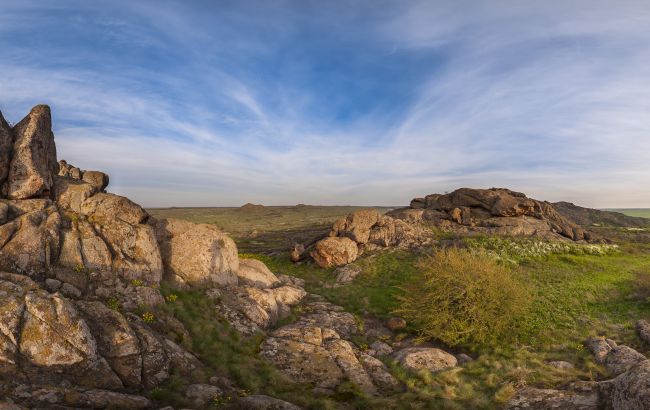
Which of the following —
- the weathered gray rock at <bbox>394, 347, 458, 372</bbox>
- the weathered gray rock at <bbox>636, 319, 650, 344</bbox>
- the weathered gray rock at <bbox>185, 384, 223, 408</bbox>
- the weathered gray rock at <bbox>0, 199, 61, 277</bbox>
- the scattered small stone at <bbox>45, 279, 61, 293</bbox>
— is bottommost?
the weathered gray rock at <bbox>394, 347, 458, 372</bbox>

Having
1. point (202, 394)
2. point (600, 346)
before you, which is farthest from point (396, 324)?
point (202, 394)

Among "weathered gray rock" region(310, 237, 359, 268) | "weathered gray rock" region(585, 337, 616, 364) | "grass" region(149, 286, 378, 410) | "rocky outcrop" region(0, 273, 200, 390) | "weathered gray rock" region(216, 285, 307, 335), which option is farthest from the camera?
"weathered gray rock" region(310, 237, 359, 268)

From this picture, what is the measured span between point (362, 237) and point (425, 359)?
31.7 meters

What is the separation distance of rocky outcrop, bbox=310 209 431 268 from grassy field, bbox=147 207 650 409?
8.76 ft

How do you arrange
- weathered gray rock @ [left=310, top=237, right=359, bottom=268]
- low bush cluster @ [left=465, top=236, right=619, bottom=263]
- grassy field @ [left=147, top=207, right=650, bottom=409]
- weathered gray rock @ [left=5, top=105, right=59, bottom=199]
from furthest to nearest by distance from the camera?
weathered gray rock @ [left=310, top=237, right=359, bottom=268] < low bush cluster @ [left=465, top=236, right=619, bottom=263] < weathered gray rock @ [left=5, top=105, right=59, bottom=199] < grassy field @ [left=147, top=207, right=650, bottom=409]

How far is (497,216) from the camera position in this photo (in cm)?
6306

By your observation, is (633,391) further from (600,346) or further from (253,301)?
(253,301)

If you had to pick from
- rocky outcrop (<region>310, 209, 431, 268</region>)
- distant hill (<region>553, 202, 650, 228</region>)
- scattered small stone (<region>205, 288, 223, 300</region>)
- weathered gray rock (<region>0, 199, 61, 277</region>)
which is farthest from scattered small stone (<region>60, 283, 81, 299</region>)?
distant hill (<region>553, 202, 650, 228</region>)

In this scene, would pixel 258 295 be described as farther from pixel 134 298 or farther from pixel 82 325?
pixel 82 325

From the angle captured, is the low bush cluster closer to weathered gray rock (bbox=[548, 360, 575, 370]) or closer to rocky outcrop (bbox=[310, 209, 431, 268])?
rocky outcrop (bbox=[310, 209, 431, 268])

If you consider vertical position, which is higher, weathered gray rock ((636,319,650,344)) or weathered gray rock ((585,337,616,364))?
weathered gray rock ((636,319,650,344))

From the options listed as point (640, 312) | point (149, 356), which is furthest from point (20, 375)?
point (640, 312)

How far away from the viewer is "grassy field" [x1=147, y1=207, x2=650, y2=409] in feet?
60.6

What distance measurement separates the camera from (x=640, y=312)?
108 ft
